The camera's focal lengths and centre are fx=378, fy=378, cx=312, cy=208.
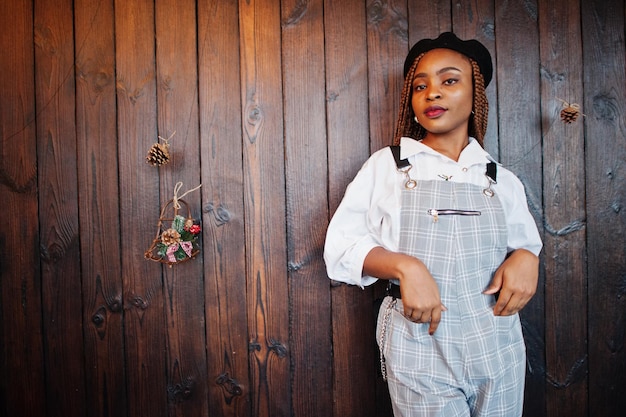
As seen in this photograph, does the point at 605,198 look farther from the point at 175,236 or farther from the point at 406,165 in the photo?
the point at 175,236

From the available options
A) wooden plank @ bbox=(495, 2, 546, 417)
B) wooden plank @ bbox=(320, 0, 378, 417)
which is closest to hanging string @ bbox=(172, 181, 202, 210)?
wooden plank @ bbox=(320, 0, 378, 417)

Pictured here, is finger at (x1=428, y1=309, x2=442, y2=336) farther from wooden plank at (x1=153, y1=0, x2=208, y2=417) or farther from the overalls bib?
wooden plank at (x1=153, y1=0, x2=208, y2=417)

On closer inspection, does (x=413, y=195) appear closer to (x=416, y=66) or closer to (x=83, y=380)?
(x=416, y=66)

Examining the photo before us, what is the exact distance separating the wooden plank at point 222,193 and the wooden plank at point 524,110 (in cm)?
92

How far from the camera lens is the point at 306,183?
1.30 meters

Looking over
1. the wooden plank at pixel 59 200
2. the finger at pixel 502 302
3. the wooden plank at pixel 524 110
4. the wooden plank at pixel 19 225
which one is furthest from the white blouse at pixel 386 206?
the wooden plank at pixel 19 225

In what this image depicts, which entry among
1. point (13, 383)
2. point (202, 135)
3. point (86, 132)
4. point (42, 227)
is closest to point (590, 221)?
point (202, 135)

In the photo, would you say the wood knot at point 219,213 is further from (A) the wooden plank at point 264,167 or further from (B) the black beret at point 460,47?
(B) the black beret at point 460,47

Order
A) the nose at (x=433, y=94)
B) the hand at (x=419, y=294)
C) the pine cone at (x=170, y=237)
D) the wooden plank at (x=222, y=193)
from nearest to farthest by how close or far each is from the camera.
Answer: the hand at (x=419, y=294)
the nose at (x=433, y=94)
the pine cone at (x=170, y=237)
the wooden plank at (x=222, y=193)

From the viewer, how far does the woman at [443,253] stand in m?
0.91

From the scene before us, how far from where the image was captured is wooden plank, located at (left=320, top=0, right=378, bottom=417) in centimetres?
130

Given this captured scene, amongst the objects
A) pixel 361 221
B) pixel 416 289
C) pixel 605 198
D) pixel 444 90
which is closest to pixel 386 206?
pixel 361 221

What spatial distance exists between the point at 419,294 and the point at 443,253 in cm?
14

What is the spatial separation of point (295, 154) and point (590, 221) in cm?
106
